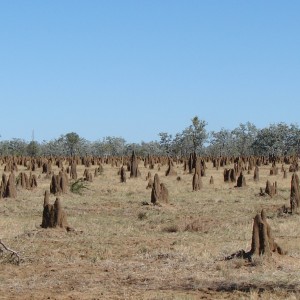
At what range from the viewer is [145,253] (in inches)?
521

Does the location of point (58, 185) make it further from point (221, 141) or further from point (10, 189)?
point (221, 141)

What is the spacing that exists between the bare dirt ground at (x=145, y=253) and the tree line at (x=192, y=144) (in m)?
64.5

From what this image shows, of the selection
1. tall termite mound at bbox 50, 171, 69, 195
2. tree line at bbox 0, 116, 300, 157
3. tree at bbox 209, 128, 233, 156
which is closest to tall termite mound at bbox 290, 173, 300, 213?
tall termite mound at bbox 50, 171, 69, 195

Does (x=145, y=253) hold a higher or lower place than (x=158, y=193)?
lower

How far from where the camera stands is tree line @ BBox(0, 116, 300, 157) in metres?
98.8

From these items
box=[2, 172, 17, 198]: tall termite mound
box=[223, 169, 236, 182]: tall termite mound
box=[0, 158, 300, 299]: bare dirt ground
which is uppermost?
box=[223, 169, 236, 182]: tall termite mound

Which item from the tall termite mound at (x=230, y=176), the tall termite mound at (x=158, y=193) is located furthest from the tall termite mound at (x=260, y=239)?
the tall termite mound at (x=230, y=176)

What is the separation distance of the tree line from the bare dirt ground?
6448 centimetres

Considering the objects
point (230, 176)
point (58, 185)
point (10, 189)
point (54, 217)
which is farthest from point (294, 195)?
point (230, 176)

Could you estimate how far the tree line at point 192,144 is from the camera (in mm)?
98812

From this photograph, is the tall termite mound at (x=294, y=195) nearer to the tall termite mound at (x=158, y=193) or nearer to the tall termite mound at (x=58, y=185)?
the tall termite mound at (x=158, y=193)

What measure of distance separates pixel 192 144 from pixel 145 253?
92.6 m

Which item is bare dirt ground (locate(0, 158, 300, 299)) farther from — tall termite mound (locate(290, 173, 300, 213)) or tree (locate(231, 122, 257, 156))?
tree (locate(231, 122, 257, 156))

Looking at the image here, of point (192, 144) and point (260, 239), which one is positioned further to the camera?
point (192, 144)
